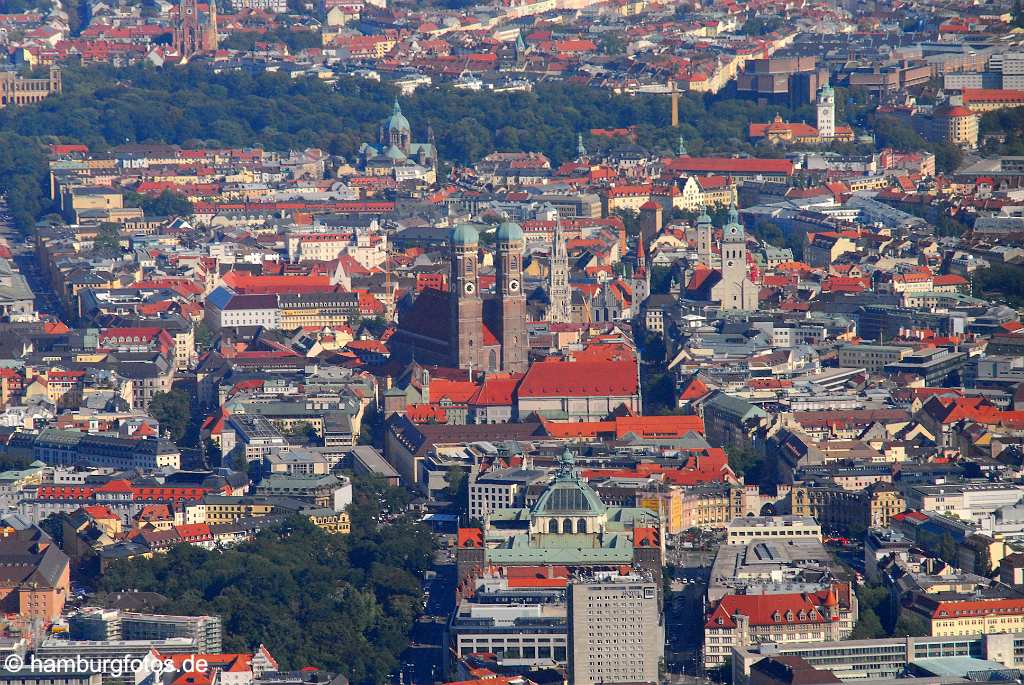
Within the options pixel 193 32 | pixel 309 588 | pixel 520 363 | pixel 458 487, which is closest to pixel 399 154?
pixel 193 32

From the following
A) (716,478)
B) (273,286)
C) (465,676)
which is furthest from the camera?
(273,286)

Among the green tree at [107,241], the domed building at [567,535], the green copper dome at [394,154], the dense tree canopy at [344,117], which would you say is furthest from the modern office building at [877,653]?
the green copper dome at [394,154]

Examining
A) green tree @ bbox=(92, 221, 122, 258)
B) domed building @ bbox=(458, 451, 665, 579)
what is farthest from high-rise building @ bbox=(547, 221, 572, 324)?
domed building @ bbox=(458, 451, 665, 579)

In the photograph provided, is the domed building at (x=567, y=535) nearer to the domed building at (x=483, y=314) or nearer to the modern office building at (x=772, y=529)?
the modern office building at (x=772, y=529)

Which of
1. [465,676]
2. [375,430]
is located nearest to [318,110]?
[375,430]

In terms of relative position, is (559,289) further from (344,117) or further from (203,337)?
(344,117)

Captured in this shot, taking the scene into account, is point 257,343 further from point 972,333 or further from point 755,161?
point 755,161
